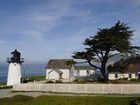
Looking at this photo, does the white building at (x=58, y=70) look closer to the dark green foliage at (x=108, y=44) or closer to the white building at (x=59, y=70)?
the white building at (x=59, y=70)

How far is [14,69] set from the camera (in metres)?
59.8

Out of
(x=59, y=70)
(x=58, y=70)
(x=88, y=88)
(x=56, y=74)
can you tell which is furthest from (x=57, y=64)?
(x=88, y=88)

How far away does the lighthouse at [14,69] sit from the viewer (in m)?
59.5

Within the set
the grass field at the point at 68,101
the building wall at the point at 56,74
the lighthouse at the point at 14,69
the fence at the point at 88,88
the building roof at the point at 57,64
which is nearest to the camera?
the grass field at the point at 68,101

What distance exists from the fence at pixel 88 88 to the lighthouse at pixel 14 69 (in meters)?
13.5

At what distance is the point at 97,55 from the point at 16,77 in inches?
657

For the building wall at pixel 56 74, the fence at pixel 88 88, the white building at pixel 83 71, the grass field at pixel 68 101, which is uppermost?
the white building at pixel 83 71

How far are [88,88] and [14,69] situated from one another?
2229cm

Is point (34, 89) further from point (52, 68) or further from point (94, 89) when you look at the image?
point (52, 68)

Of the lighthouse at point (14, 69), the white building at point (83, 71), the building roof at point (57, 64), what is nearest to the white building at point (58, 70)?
the building roof at point (57, 64)

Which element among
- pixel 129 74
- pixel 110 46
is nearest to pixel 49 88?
pixel 110 46

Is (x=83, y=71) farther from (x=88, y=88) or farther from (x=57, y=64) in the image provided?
(x=88, y=88)

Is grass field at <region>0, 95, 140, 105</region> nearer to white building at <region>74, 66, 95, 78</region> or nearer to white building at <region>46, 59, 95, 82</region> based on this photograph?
white building at <region>46, 59, 95, 82</region>

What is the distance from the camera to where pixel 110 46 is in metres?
62.9
